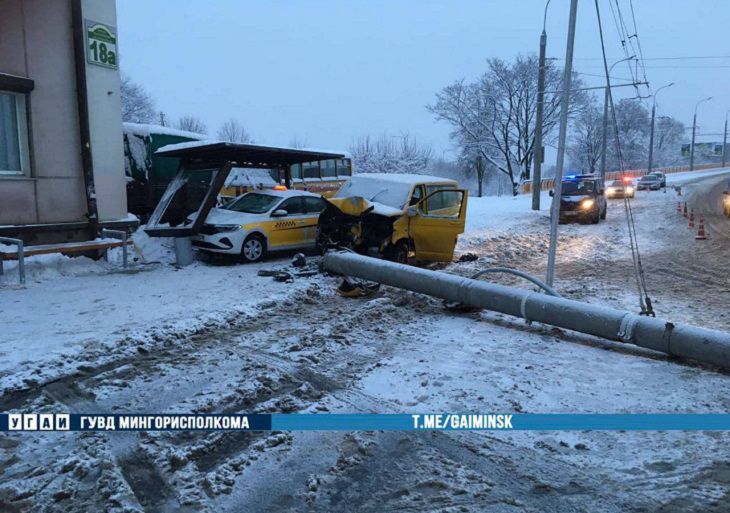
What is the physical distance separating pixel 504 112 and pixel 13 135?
137 feet

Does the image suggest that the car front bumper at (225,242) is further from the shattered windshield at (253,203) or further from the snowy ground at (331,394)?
the snowy ground at (331,394)

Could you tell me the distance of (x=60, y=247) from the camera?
33.2 feet

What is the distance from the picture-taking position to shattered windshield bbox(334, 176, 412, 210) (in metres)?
11.1

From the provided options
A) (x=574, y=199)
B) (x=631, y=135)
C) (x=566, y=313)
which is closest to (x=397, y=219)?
(x=566, y=313)

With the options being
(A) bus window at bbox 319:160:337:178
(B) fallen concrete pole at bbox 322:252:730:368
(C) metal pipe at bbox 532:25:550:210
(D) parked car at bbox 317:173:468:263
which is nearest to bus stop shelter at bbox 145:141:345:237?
(D) parked car at bbox 317:173:468:263

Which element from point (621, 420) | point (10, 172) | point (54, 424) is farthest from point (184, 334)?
point (10, 172)

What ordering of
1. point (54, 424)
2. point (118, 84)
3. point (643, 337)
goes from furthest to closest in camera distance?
point (118, 84) → point (643, 337) → point (54, 424)

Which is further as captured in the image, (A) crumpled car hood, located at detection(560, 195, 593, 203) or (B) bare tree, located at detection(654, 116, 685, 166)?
(B) bare tree, located at detection(654, 116, 685, 166)

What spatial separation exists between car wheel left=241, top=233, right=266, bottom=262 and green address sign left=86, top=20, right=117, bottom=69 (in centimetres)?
510

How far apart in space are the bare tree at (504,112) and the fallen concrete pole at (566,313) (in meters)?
38.3

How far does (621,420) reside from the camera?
3.43m

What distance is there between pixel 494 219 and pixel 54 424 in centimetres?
2006

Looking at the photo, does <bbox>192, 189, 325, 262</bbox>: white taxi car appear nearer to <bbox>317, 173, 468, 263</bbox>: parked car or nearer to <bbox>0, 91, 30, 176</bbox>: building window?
<bbox>317, 173, 468, 263</bbox>: parked car

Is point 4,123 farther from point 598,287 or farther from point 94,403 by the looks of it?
point 598,287
